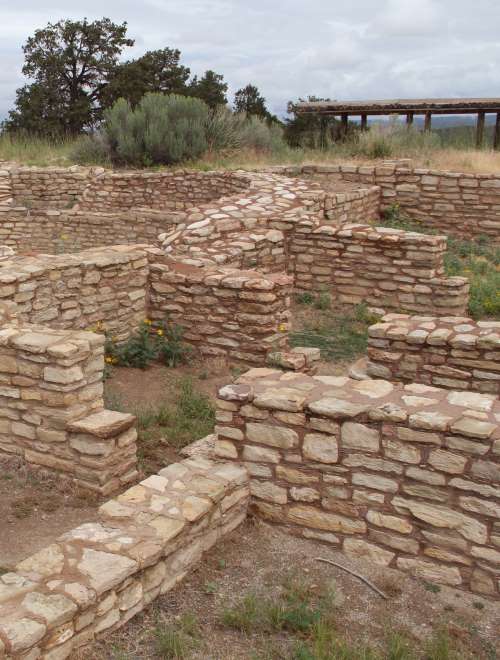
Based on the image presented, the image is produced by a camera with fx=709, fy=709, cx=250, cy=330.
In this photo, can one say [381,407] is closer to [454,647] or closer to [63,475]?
[454,647]

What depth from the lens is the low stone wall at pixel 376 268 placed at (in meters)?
8.36

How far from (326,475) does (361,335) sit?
433 cm

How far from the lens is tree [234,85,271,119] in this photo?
1138 inches

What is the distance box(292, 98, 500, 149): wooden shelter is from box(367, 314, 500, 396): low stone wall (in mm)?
11540

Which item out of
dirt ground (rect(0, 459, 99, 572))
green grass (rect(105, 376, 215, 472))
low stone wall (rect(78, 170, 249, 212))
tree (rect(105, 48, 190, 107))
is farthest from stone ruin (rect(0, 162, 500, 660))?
tree (rect(105, 48, 190, 107))

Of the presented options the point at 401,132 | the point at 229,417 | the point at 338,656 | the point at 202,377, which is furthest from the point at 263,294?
the point at 401,132

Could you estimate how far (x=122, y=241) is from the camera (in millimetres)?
12727

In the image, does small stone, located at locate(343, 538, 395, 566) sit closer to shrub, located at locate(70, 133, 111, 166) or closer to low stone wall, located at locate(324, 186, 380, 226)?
low stone wall, located at locate(324, 186, 380, 226)

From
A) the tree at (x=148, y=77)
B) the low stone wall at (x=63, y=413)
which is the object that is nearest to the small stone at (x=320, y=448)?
the low stone wall at (x=63, y=413)

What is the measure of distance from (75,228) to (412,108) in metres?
8.75

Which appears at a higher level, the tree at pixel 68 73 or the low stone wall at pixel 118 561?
the tree at pixel 68 73

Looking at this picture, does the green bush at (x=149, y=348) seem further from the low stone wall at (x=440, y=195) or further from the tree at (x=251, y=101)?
the tree at (x=251, y=101)

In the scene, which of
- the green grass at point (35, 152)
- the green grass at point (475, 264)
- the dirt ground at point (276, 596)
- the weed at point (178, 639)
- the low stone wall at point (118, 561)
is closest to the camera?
the low stone wall at point (118, 561)

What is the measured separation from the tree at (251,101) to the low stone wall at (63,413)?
25.4 meters
